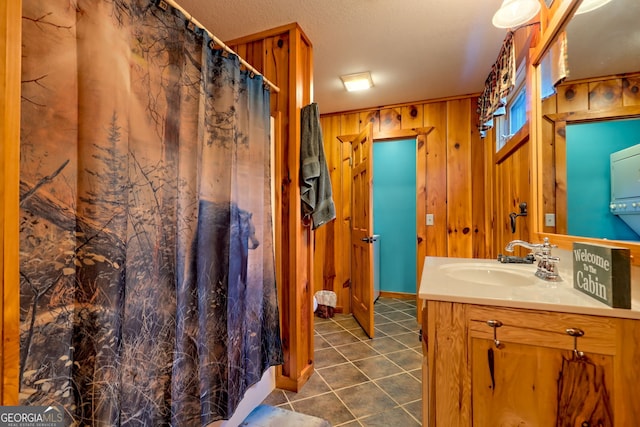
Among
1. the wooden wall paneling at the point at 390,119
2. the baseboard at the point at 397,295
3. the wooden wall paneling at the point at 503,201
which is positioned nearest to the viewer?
the wooden wall paneling at the point at 503,201

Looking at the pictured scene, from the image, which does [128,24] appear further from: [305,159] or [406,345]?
[406,345]

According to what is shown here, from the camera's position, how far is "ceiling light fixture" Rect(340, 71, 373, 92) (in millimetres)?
2586

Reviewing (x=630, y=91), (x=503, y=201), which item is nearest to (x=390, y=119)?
(x=503, y=201)

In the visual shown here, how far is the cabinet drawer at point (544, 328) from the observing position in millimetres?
833

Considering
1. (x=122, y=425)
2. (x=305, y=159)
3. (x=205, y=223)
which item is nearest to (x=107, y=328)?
(x=122, y=425)

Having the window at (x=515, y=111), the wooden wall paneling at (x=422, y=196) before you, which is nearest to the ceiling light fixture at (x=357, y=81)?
the wooden wall paneling at (x=422, y=196)

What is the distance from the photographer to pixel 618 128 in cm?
102

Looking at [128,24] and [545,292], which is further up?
[128,24]

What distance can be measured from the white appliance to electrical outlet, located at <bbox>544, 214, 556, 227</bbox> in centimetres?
37

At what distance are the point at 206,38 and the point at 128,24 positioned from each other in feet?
1.24

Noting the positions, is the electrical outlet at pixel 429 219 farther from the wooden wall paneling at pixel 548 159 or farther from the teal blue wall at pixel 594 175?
the teal blue wall at pixel 594 175

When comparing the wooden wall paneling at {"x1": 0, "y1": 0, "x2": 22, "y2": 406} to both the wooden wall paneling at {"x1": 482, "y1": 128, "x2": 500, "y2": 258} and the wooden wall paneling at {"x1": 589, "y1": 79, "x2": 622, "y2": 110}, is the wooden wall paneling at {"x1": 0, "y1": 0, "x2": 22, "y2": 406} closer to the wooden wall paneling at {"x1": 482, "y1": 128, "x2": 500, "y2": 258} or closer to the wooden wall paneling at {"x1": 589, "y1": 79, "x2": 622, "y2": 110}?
the wooden wall paneling at {"x1": 589, "y1": 79, "x2": 622, "y2": 110}

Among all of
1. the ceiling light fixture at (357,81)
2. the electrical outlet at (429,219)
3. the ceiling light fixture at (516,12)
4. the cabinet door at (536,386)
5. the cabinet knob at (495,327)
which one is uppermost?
the ceiling light fixture at (357,81)

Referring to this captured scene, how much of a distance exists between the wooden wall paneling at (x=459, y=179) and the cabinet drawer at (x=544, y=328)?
→ 7.35ft
